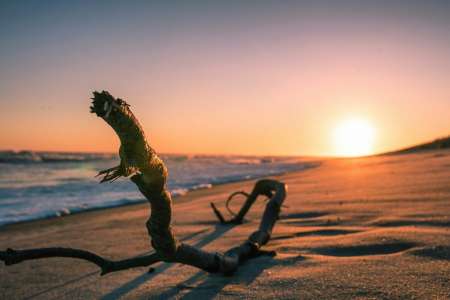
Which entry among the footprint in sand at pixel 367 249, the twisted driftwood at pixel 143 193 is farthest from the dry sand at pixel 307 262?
the twisted driftwood at pixel 143 193

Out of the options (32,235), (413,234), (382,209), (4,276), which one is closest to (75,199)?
(32,235)

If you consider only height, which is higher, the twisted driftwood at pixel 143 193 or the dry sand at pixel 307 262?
the twisted driftwood at pixel 143 193

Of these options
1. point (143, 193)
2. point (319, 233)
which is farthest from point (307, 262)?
point (143, 193)

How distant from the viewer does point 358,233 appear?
2.90 meters

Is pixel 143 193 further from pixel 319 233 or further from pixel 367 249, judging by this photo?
pixel 319 233

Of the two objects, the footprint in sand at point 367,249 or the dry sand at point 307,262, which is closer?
the dry sand at point 307,262

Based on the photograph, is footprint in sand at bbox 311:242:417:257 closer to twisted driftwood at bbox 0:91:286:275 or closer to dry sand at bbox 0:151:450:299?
dry sand at bbox 0:151:450:299

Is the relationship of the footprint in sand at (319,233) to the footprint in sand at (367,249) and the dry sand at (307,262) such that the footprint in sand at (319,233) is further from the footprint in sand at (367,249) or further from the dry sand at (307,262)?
the footprint in sand at (367,249)

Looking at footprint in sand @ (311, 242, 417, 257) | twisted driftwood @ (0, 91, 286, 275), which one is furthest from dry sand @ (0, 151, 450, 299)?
twisted driftwood @ (0, 91, 286, 275)

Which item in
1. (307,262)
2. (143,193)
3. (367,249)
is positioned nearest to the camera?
(143,193)

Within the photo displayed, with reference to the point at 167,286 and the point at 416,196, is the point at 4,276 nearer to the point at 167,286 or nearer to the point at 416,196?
the point at 167,286

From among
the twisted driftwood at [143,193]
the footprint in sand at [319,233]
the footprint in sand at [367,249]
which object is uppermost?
the twisted driftwood at [143,193]

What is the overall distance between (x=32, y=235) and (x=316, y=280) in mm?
4581

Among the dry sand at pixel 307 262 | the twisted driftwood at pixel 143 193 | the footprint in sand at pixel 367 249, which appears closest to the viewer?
the twisted driftwood at pixel 143 193
